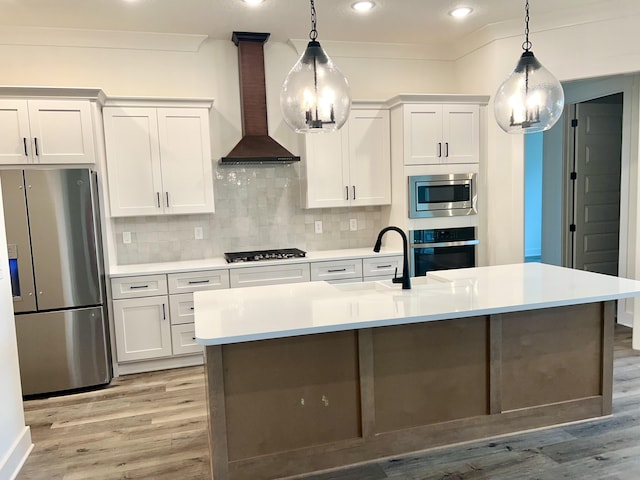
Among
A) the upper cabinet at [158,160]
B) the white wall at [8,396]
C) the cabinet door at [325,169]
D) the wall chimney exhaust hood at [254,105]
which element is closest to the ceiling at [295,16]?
the wall chimney exhaust hood at [254,105]

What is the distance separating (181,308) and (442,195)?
98.9 inches


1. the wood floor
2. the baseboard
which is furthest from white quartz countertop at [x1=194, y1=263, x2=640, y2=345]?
the baseboard

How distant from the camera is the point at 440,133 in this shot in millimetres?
4391

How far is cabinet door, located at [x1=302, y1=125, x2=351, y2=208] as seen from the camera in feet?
14.5

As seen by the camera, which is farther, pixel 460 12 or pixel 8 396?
pixel 460 12

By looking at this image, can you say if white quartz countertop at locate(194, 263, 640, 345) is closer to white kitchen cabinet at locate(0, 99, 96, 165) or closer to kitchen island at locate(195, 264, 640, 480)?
kitchen island at locate(195, 264, 640, 480)

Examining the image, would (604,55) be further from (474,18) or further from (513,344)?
(513,344)

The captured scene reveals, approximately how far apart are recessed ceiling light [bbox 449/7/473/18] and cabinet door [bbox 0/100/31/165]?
11.2ft

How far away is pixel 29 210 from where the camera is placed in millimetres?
3465

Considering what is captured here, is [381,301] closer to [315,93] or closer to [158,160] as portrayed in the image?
[315,93]

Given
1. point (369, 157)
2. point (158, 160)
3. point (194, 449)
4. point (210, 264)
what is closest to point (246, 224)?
point (210, 264)

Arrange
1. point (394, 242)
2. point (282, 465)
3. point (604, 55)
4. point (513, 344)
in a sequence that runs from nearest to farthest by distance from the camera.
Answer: point (282, 465) → point (513, 344) → point (604, 55) → point (394, 242)

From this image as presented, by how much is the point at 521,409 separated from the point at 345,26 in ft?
10.9

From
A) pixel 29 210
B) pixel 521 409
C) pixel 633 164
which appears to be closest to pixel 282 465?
pixel 521 409
